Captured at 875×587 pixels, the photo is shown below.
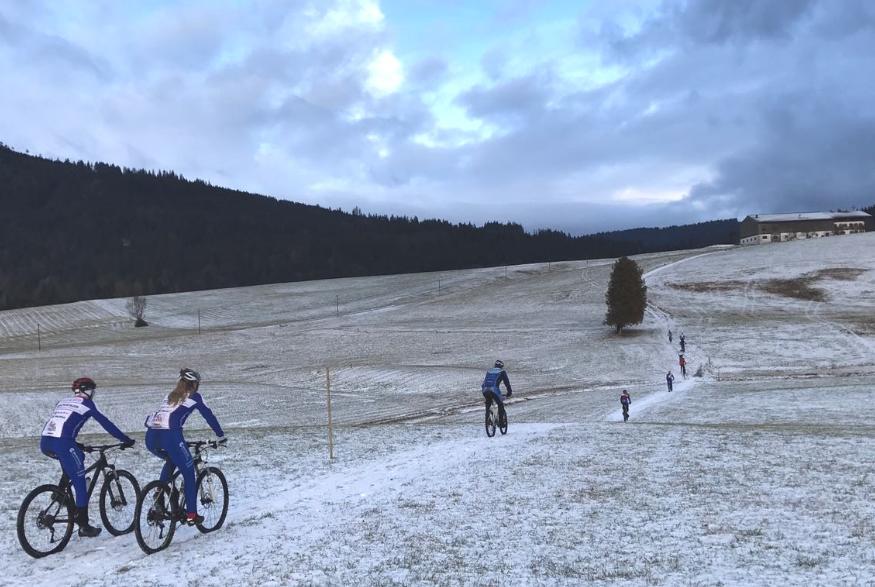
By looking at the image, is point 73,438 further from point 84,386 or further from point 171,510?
point 171,510

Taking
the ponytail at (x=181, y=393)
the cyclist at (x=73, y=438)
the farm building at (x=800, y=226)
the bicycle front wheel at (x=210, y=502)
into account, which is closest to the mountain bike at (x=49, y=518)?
the cyclist at (x=73, y=438)

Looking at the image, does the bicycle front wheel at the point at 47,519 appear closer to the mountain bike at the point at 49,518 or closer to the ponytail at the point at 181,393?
the mountain bike at the point at 49,518

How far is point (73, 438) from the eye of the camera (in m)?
10.0

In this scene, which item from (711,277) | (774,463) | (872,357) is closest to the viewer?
(774,463)

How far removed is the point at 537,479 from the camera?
14.2 meters

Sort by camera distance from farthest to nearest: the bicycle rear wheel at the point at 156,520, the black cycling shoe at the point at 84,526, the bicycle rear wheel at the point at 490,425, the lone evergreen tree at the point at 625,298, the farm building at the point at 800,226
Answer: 1. the farm building at the point at 800,226
2. the lone evergreen tree at the point at 625,298
3. the bicycle rear wheel at the point at 490,425
4. the black cycling shoe at the point at 84,526
5. the bicycle rear wheel at the point at 156,520

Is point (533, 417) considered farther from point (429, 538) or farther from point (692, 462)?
point (429, 538)

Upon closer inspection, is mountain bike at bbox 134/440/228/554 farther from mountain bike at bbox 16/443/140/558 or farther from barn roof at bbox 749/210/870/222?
barn roof at bbox 749/210/870/222

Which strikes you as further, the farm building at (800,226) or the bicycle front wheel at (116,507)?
the farm building at (800,226)

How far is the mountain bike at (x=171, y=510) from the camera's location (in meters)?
9.57

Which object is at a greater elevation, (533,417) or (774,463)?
(774,463)

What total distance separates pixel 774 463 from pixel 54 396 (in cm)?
4626

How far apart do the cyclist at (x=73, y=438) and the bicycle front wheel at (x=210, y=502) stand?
1313 millimetres

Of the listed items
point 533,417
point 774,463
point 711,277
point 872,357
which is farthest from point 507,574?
point 711,277
